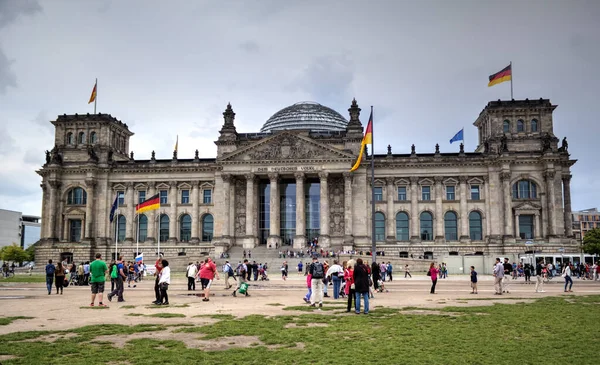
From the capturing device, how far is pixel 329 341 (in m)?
15.1

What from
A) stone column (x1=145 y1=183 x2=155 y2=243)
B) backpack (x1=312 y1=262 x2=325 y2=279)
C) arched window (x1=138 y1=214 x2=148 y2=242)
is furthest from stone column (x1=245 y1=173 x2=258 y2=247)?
backpack (x1=312 y1=262 x2=325 y2=279)

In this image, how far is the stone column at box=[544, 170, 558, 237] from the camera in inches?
3042

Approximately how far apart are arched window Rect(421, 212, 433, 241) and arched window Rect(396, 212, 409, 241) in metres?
2.40

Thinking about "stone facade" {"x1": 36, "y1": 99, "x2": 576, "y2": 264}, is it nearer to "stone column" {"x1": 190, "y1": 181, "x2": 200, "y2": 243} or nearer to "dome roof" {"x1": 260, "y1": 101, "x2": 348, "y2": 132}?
"stone column" {"x1": 190, "y1": 181, "x2": 200, "y2": 243}

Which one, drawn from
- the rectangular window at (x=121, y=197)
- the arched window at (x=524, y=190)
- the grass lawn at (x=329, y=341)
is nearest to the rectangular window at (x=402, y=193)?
the arched window at (x=524, y=190)

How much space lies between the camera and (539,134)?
82812mm

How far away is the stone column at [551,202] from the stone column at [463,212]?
443 inches

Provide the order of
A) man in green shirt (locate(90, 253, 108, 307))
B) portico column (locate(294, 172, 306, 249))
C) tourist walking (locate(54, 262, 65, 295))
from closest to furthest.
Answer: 1. man in green shirt (locate(90, 253, 108, 307))
2. tourist walking (locate(54, 262, 65, 295))
3. portico column (locate(294, 172, 306, 249))

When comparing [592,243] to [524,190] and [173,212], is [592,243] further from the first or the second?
[173,212]

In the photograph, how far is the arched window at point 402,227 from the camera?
3275 inches

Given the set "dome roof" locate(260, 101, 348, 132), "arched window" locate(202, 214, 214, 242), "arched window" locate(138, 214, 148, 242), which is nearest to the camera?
"arched window" locate(202, 214, 214, 242)

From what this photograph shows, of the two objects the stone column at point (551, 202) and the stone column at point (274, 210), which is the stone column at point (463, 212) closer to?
the stone column at point (551, 202)

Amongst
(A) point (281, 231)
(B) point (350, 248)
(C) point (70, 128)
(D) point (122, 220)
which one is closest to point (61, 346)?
(B) point (350, 248)

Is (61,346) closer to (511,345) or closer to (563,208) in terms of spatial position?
(511,345)
